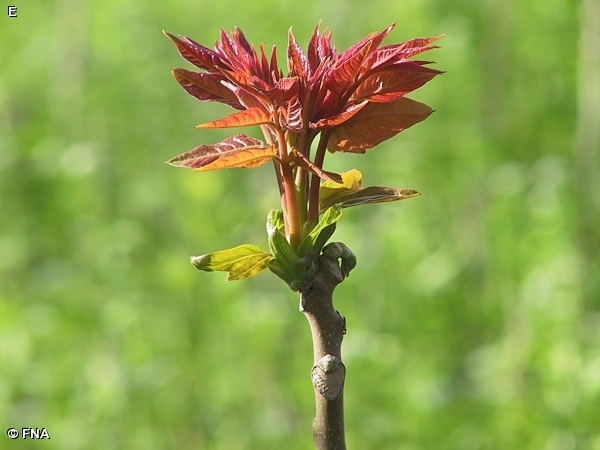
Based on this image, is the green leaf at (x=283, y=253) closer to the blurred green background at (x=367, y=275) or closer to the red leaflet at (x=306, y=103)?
the red leaflet at (x=306, y=103)

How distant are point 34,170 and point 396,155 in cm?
104

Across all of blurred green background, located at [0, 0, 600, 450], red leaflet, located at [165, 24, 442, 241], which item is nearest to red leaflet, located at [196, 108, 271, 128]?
red leaflet, located at [165, 24, 442, 241]

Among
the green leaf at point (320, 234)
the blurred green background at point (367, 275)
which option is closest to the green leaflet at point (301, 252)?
the green leaf at point (320, 234)

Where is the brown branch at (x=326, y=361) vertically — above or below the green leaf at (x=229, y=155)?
below

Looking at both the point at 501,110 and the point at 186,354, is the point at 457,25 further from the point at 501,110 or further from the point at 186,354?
the point at 186,354

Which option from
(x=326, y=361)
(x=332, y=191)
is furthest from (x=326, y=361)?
(x=332, y=191)

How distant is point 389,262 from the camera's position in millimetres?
2365

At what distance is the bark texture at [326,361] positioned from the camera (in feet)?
1.25

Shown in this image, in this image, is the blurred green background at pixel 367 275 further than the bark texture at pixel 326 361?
Yes

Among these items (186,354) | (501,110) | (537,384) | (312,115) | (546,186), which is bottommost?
(312,115)

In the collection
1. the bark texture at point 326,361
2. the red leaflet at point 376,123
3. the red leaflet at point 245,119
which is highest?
the red leaflet at point 376,123

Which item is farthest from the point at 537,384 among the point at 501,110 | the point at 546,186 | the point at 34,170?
the point at 34,170

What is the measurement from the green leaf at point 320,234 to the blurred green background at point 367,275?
1511 millimetres

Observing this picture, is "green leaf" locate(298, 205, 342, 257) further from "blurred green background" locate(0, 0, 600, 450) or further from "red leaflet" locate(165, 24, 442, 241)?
"blurred green background" locate(0, 0, 600, 450)
